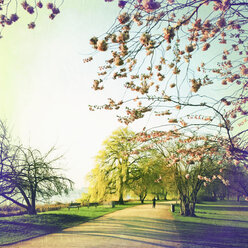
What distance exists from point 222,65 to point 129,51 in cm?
348

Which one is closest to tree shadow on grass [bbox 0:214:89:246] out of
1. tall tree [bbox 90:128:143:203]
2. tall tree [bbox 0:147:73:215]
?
tall tree [bbox 0:147:73:215]

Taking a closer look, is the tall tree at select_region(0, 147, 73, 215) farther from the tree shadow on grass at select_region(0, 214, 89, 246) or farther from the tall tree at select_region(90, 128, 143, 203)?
the tall tree at select_region(90, 128, 143, 203)

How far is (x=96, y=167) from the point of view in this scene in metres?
26.6

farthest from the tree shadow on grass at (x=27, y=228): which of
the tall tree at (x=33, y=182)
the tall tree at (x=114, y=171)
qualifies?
the tall tree at (x=114, y=171)

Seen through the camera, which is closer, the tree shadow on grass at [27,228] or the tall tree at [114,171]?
the tree shadow on grass at [27,228]

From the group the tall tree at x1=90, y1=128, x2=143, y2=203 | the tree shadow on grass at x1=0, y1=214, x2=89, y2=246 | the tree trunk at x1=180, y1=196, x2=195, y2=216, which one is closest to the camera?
the tree shadow on grass at x1=0, y1=214, x2=89, y2=246

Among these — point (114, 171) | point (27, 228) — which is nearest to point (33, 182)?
point (27, 228)

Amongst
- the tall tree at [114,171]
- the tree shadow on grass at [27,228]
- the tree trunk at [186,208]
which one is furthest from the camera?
the tall tree at [114,171]

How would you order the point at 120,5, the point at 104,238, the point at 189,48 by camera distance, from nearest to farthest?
1. the point at 120,5
2. the point at 189,48
3. the point at 104,238

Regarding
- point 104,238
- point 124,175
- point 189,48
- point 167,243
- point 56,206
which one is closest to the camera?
point 189,48

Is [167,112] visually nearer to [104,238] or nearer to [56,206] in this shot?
[104,238]

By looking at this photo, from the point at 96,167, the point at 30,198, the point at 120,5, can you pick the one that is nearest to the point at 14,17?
the point at 120,5

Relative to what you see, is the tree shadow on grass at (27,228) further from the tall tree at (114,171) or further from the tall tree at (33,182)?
the tall tree at (114,171)

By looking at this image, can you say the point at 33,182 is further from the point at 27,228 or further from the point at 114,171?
the point at 114,171
